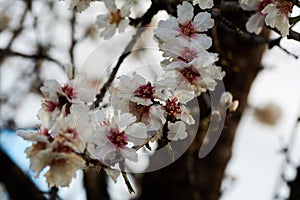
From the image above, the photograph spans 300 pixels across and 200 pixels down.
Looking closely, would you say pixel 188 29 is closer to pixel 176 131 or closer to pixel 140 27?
pixel 176 131

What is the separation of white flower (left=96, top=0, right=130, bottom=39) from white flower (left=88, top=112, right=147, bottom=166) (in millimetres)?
394

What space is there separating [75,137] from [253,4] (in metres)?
0.57

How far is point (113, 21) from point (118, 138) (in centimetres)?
45

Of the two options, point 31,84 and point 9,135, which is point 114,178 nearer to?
point 9,135

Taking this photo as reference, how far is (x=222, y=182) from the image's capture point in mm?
2275

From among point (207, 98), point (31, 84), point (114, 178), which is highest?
point (114, 178)

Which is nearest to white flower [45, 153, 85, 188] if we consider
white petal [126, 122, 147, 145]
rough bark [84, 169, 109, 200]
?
white petal [126, 122, 147, 145]

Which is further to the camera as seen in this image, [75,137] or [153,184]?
[153,184]

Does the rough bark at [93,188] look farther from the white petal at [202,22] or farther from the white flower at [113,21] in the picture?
the white petal at [202,22]

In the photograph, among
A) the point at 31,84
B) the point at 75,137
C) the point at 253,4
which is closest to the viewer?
the point at 75,137

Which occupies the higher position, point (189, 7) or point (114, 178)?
point (189, 7)

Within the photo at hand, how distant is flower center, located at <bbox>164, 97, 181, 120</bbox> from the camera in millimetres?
1010

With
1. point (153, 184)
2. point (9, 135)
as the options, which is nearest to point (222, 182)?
point (153, 184)

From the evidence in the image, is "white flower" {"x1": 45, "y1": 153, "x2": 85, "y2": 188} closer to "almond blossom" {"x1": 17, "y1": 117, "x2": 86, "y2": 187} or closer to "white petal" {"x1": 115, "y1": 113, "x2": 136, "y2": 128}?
"almond blossom" {"x1": 17, "y1": 117, "x2": 86, "y2": 187}
